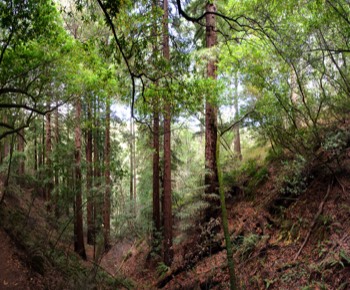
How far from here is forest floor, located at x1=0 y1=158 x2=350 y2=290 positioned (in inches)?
273

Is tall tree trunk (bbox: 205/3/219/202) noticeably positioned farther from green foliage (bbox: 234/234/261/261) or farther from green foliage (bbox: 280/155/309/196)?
green foliage (bbox: 280/155/309/196)

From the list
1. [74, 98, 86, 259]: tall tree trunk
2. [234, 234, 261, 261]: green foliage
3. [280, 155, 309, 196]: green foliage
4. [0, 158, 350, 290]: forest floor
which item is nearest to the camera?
[0, 158, 350, 290]: forest floor

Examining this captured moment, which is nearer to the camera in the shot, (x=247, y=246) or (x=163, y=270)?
(x=247, y=246)

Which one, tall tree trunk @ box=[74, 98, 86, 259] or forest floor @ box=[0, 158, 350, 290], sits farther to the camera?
tall tree trunk @ box=[74, 98, 86, 259]

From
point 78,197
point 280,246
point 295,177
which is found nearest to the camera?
point 280,246

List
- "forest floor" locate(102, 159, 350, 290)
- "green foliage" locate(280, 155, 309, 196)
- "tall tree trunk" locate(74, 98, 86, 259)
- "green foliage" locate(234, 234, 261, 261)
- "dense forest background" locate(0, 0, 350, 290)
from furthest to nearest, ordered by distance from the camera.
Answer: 1. "tall tree trunk" locate(74, 98, 86, 259)
2. "green foliage" locate(280, 155, 309, 196)
3. "green foliage" locate(234, 234, 261, 261)
4. "forest floor" locate(102, 159, 350, 290)
5. "dense forest background" locate(0, 0, 350, 290)

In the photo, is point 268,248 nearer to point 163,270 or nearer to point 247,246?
point 247,246

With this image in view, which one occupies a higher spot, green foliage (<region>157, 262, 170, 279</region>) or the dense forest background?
the dense forest background

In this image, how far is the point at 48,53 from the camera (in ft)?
28.1

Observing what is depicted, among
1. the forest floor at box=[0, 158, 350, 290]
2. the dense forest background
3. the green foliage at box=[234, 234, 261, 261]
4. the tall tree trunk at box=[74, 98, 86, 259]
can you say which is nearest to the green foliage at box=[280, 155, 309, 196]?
the dense forest background

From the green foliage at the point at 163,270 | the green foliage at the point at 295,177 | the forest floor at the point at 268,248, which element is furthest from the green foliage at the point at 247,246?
the green foliage at the point at 163,270

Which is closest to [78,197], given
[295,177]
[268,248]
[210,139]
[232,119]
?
[210,139]

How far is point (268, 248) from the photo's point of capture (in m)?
8.63

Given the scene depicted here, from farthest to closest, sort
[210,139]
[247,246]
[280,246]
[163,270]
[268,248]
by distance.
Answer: [210,139]
[163,270]
[247,246]
[268,248]
[280,246]
